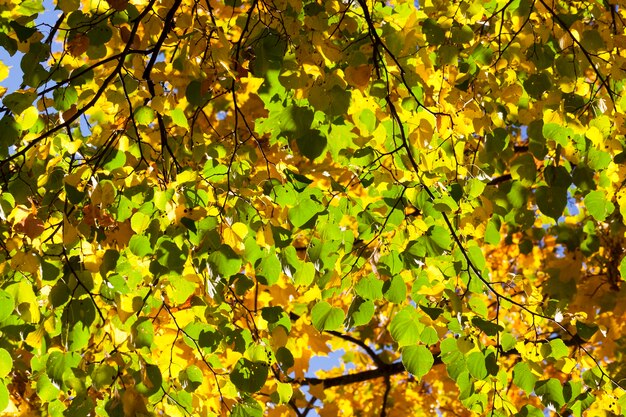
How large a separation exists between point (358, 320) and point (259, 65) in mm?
894

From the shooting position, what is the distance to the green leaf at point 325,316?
8.15 ft

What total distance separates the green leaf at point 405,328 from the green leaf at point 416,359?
0.03 m

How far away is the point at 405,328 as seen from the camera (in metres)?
2.53

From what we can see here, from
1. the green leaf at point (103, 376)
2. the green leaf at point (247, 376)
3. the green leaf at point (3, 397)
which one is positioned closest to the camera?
the green leaf at point (3, 397)

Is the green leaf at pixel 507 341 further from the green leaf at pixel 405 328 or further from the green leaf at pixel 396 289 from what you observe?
the green leaf at pixel 396 289

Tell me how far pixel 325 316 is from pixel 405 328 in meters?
0.26

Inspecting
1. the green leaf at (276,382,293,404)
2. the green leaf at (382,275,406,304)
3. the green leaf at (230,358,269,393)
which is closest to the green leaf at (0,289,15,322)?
the green leaf at (230,358,269,393)

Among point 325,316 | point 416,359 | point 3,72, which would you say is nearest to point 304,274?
point 325,316

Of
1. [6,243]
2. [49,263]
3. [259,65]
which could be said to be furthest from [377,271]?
[6,243]

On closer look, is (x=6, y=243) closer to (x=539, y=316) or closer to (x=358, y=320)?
(x=358, y=320)

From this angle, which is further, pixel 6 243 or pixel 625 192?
pixel 625 192

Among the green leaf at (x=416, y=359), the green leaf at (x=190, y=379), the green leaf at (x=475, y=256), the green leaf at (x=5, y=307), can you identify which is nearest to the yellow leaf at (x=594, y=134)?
the green leaf at (x=475, y=256)

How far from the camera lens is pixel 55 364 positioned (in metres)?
2.47

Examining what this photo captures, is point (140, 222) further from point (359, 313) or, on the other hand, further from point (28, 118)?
point (359, 313)
